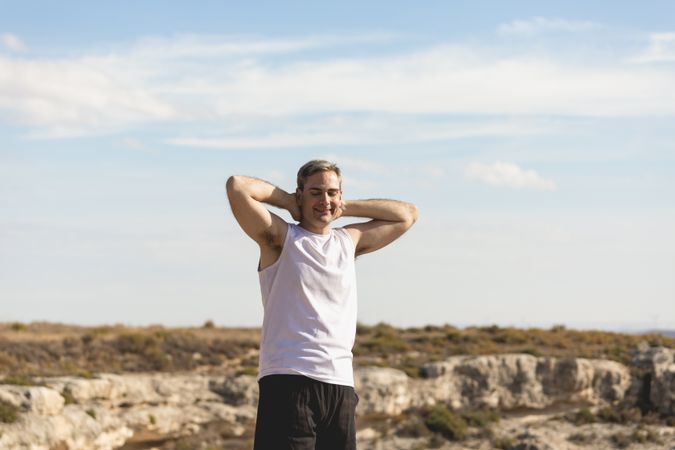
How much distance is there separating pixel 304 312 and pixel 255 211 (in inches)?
22.3

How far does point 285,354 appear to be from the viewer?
504 cm

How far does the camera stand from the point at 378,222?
5.82 metres

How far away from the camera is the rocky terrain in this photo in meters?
18.1

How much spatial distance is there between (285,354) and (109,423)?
14457 millimetres

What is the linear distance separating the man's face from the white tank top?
137 millimetres

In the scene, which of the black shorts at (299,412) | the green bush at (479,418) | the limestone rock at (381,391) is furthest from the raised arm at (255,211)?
the green bush at (479,418)

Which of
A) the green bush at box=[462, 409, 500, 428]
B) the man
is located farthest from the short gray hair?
the green bush at box=[462, 409, 500, 428]

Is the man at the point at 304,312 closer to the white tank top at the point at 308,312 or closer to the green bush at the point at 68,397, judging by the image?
the white tank top at the point at 308,312

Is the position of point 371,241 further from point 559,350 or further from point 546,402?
point 559,350

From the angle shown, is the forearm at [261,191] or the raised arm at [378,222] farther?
the raised arm at [378,222]

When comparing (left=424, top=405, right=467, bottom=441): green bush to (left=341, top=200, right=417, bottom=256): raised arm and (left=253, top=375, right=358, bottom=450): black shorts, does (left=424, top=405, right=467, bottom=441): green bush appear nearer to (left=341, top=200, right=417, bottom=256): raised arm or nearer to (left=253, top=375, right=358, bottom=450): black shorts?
(left=341, top=200, right=417, bottom=256): raised arm

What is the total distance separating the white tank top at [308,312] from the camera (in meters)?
5.04

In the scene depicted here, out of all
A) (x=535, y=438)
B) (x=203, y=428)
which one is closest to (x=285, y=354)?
(x=203, y=428)

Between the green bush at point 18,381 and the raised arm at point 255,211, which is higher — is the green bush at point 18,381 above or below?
below
